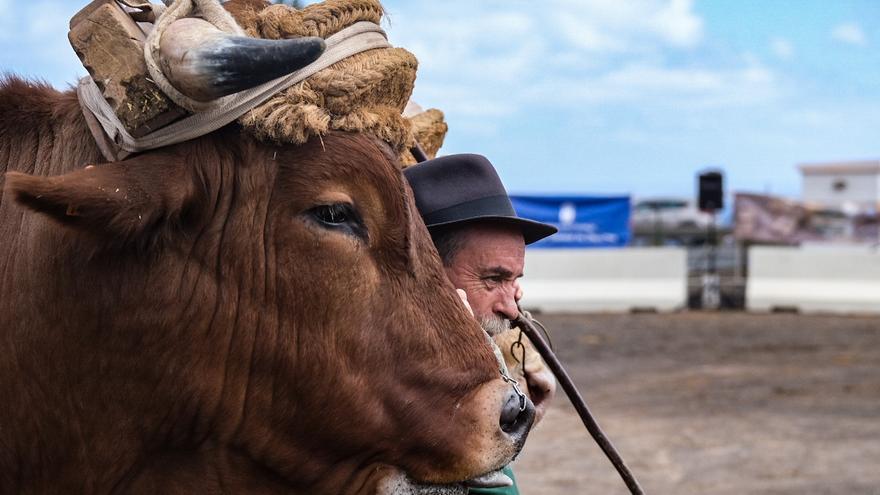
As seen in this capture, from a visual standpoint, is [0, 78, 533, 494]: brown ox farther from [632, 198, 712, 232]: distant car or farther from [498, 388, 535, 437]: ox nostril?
[632, 198, 712, 232]: distant car

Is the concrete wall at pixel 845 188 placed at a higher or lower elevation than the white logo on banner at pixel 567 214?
lower

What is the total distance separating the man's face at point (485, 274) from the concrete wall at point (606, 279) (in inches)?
709

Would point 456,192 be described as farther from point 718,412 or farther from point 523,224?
point 718,412

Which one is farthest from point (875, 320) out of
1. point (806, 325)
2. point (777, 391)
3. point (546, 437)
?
point (546, 437)

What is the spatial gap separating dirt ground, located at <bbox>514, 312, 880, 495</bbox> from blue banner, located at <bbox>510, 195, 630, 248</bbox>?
378cm

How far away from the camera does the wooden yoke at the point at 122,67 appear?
8.02 ft

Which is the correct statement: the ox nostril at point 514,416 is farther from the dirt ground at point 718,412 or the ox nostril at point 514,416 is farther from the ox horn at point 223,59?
the dirt ground at point 718,412

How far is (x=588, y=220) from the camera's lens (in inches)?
892

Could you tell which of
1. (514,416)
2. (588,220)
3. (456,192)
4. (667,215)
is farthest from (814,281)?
(667,215)

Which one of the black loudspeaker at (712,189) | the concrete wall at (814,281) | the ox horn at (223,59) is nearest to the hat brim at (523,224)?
the ox horn at (223,59)

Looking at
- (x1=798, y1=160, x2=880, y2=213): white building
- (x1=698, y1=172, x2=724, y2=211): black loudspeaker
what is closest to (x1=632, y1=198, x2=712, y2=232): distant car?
(x1=798, y1=160, x2=880, y2=213): white building

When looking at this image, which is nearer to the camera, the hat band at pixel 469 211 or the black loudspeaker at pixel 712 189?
the hat band at pixel 469 211

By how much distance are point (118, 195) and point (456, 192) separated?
1.20 m

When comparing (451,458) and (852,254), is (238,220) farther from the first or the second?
(852,254)
